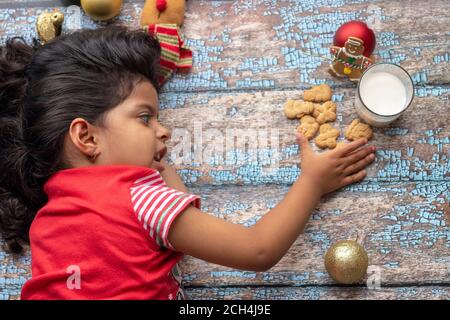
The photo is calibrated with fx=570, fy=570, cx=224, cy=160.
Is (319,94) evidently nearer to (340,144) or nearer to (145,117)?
(340,144)

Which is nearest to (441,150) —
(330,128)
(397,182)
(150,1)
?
(397,182)

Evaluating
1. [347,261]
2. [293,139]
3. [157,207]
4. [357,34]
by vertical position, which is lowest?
[347,261]

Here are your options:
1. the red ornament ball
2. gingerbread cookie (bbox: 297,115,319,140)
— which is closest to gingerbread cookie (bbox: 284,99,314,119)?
gingerbread cookie (bbox: 297,115,319,140)

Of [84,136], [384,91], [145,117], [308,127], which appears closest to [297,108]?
[308,127]

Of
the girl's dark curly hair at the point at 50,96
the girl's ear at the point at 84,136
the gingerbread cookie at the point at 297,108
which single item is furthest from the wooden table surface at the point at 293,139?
the girl's ear at the point at 84,136

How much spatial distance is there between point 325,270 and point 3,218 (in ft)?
2.05

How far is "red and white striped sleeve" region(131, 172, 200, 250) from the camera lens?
36.4 inches

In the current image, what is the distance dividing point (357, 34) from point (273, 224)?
391mm

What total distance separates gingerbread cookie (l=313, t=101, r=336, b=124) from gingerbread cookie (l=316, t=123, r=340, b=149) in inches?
0.5

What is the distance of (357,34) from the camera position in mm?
1071

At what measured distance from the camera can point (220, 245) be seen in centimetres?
96

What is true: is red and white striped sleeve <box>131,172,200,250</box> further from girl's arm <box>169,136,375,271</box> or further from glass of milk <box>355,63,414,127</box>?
glass of milk <box>355,63,414,127</box>

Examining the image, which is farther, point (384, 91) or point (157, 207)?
point (384, 91)
